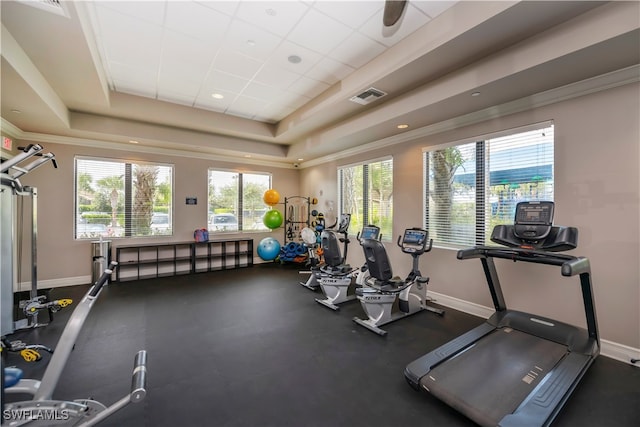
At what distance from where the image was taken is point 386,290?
3598 mm

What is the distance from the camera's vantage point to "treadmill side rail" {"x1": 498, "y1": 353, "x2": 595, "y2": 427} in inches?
69.8

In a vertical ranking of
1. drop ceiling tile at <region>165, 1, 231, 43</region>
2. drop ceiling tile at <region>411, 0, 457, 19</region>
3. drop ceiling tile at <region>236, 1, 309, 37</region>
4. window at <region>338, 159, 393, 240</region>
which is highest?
drop ceiling tile at <region>165, 1, 231, 43</region>

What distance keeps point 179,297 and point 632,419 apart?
5.44 meters

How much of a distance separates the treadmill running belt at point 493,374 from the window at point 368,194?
2.87 meters

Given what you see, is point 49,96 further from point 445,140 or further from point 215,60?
point 445,140

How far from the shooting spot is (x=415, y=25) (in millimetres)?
2951

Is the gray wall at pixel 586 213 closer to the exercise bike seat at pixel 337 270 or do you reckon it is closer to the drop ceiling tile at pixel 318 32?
the exercise bike seat at pixel 337 270

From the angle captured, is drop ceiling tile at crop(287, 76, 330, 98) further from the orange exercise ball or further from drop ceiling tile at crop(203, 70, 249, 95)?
the orange exercise ball

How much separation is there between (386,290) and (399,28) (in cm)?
298

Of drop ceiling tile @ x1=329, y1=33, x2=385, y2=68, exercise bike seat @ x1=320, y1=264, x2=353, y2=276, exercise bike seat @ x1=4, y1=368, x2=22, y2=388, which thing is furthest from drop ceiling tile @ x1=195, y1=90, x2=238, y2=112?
exercise bike seat @ x1=4, y1=368, x2=22, y2=388

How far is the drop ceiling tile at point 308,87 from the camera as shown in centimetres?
423

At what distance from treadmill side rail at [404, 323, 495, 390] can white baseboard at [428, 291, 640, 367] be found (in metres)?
0.93

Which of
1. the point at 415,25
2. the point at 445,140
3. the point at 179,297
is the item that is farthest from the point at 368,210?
the point at 179,297

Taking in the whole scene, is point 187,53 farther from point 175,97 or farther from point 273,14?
point 175,97
